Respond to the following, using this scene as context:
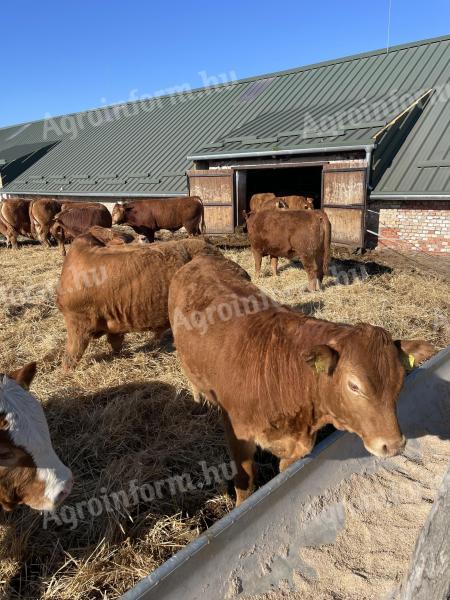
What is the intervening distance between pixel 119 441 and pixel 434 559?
239cm

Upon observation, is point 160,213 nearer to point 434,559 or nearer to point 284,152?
point 284,152

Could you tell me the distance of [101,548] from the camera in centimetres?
235

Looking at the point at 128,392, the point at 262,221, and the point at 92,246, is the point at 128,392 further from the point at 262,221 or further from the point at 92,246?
the point at 262,221

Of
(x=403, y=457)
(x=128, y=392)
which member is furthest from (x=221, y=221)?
(x=403, y=457)

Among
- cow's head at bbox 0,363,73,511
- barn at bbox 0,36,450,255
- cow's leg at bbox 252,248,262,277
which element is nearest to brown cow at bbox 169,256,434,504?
cow's head at bbox 0,363,73,511

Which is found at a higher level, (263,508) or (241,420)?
(241,420)

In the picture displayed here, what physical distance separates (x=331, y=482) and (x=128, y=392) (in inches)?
85.9

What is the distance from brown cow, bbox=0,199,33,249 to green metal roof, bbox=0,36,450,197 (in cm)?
331

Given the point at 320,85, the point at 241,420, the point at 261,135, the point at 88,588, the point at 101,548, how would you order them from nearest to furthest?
the point at 88,588 < the point at 101,548 < the point at 241,420 < the point at 261,135 < the point at 320,85

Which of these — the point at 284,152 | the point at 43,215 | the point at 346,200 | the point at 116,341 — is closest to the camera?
the point at 116,341

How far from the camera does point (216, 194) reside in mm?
12547

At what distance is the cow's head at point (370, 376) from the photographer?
1894mm

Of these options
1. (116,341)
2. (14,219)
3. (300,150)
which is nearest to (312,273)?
(116,341)

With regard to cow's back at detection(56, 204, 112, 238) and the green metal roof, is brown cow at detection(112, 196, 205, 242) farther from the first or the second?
the green metal roof
